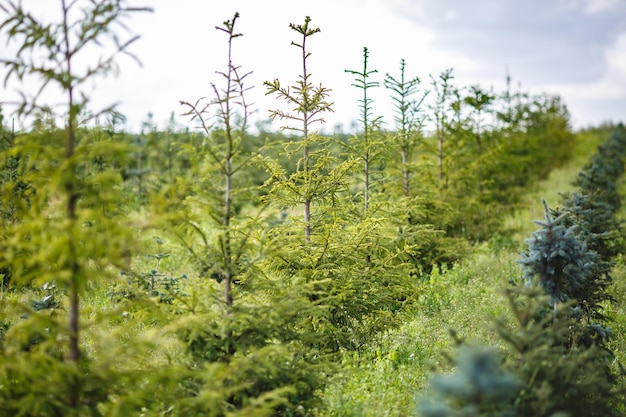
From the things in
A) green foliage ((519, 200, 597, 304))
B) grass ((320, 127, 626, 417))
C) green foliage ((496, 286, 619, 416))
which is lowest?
grass ((320, 127, 626, 417))

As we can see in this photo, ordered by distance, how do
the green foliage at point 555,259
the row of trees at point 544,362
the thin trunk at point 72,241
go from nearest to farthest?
1. the row of trees at point 544,362
2. the thin trunk at point 72,241
3. the green foliage at point 555,259

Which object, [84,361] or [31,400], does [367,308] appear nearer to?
[84,361]

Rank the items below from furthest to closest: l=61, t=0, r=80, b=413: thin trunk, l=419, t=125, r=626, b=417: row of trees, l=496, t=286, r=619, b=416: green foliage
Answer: l=496, t=286, r=619, b=416: green foliage
l=61, t=0, r=80, b=413: thin trunk
l=419, t=125, r=626, b=417: row of trees

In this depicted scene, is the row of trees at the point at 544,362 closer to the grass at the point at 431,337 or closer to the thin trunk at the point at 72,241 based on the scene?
the grass at the point at 431,337

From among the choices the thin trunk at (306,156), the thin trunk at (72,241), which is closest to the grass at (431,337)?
the thin trunk at (306,156)

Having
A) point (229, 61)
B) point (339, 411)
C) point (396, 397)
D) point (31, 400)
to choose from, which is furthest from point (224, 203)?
point (396, 397)

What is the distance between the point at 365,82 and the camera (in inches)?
285

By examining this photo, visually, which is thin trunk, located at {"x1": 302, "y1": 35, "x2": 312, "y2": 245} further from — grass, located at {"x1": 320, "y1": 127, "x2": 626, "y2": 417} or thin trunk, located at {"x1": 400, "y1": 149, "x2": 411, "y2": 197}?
thin trunk, located at {"x1": 400, "y1": 149, "x2": 411, "y2": 197}

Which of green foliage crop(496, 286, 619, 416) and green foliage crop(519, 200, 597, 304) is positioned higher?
green foliage crop(519, 200, 597, 304)

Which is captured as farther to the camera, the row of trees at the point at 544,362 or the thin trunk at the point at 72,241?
the thin trunk at the point at 72,241

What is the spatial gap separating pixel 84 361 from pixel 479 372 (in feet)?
10.1

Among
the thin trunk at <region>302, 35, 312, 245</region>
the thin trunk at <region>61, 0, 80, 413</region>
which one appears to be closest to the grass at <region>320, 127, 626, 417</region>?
the thin trunk at <region>302, 35, 312, 245</region>

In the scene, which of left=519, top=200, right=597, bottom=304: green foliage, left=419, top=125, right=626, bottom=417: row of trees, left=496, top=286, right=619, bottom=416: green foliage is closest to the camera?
left=419, top=125, right=626, bottom=417: row of trees

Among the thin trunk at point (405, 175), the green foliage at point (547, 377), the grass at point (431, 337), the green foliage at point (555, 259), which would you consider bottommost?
the grass at point (431, 337)
